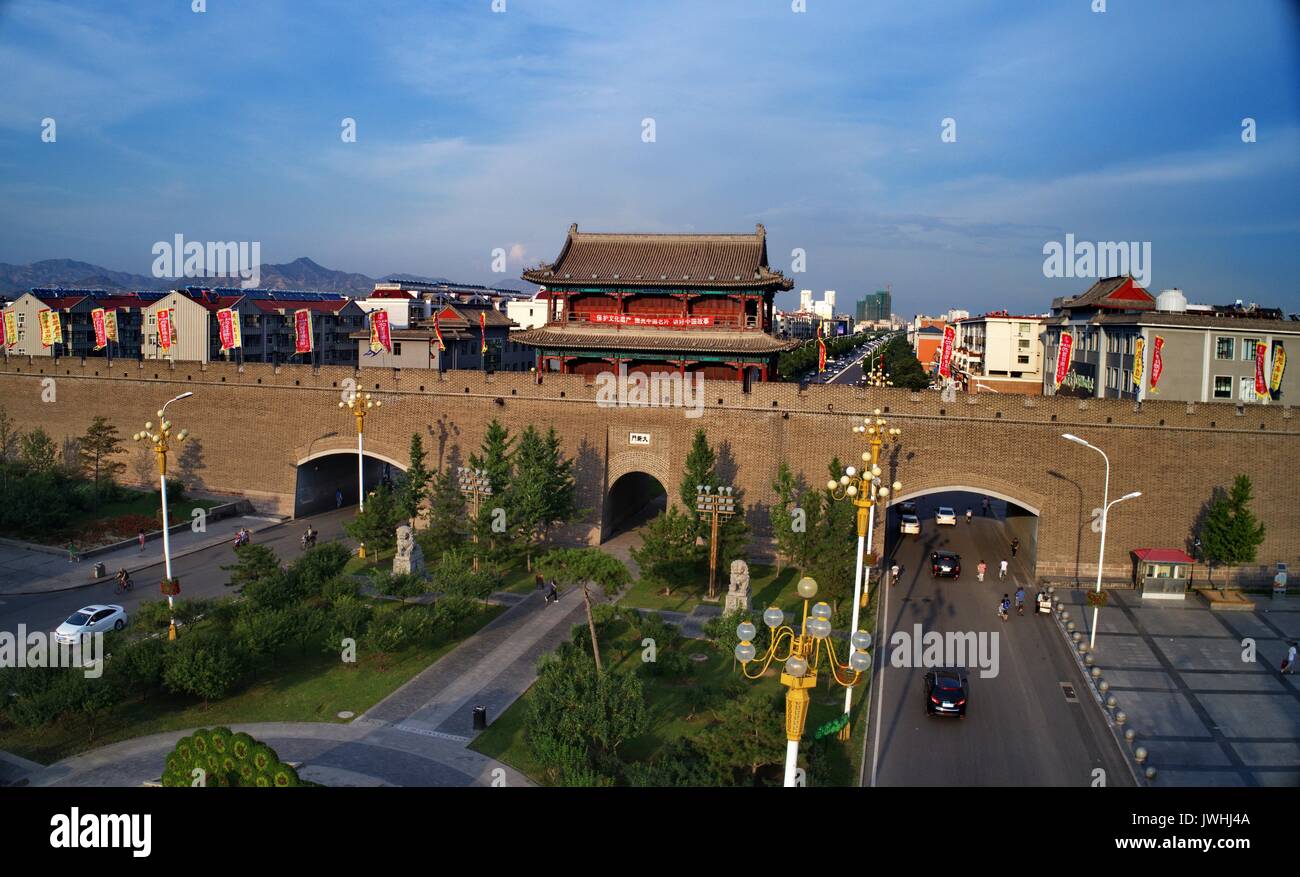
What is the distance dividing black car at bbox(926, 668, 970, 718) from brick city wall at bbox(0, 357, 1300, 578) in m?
10.1

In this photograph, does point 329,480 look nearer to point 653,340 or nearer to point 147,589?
point 147,589

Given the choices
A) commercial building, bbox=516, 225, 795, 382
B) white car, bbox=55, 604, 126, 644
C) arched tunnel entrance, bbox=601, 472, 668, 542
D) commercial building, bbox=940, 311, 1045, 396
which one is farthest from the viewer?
commercial building, bbox=940, 311, 1045, 396

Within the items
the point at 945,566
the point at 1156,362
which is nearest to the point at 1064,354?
the point at 1156,362

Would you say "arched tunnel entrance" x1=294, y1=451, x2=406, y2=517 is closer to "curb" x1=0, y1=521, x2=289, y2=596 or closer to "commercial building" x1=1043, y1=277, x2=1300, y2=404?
"curb" x1=0, y1=521, x2=289, y2=596

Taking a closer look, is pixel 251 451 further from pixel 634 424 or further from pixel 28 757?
pixel 28 757

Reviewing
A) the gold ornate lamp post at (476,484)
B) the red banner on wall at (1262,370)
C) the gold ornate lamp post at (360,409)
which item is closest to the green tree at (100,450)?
the gold ornate lamp post at (360,409)

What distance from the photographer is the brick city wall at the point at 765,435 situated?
2355 cm

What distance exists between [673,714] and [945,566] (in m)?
11.5

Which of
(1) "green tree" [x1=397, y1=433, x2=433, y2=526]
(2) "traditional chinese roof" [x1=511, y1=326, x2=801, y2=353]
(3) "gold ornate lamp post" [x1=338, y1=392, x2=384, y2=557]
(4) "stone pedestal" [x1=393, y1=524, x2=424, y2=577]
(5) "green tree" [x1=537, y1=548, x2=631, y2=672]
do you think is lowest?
(4) "stone pedestal" [x1=393, y1=524, x2=424, y2=577]

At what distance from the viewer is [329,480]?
3138 cm

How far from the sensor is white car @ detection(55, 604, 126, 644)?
17859 mm

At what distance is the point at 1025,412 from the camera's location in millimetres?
24141

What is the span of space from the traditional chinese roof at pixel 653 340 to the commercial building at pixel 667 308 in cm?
3

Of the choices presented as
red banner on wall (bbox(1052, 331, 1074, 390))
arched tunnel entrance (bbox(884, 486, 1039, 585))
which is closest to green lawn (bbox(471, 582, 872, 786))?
arched tunnel entrance (bbox(884, 486, 1039, 585))
